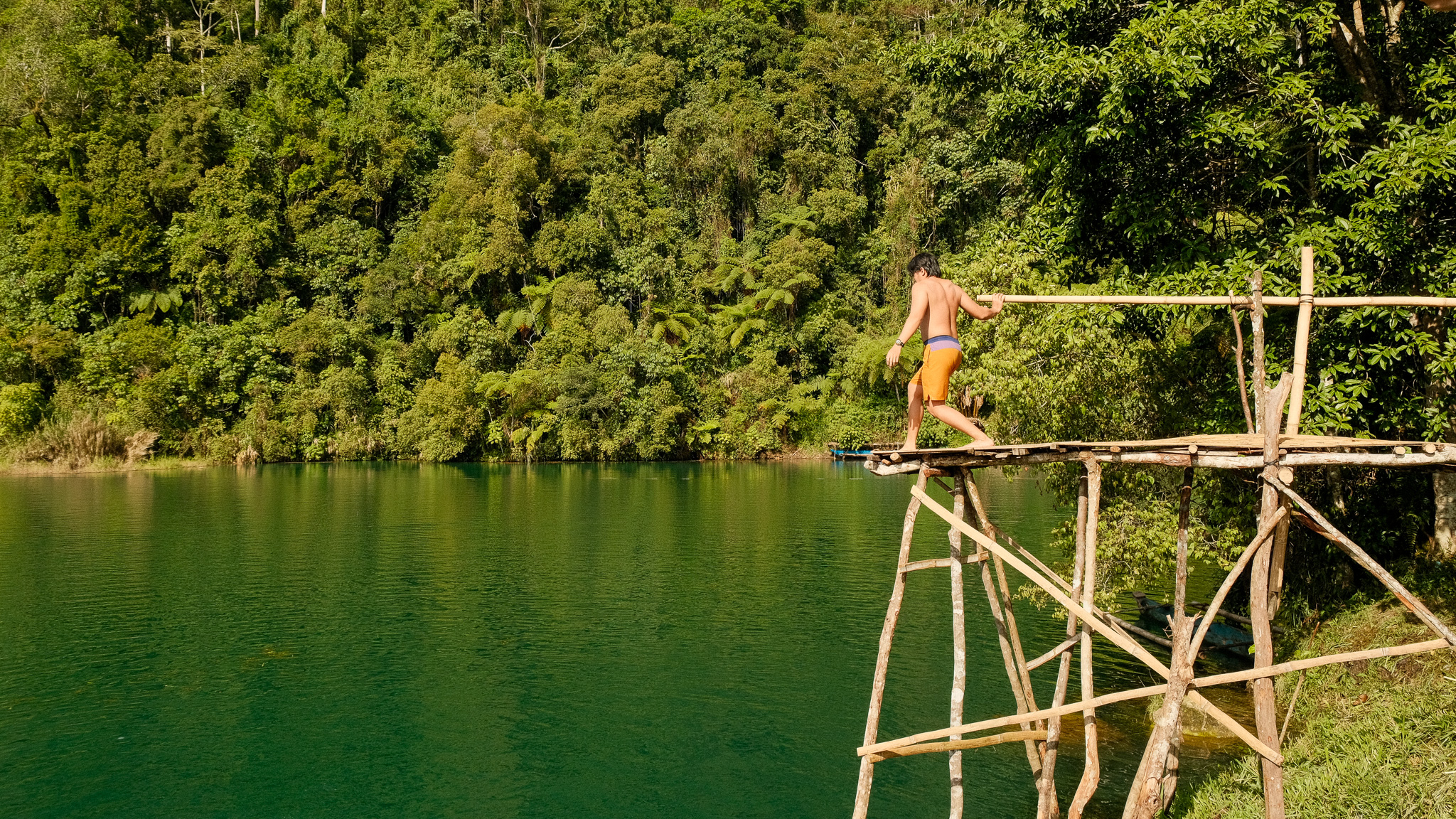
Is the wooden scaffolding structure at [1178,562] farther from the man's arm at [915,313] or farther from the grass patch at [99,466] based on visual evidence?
the grass patch at [99,466]

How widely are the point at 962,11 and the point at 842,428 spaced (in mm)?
25065

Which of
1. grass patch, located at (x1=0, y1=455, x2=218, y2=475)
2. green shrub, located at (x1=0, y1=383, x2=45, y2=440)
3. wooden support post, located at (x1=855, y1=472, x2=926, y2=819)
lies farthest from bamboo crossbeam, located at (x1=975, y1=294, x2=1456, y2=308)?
green shrub, located at (x1=0, y1=383, x2=45, y2=440)

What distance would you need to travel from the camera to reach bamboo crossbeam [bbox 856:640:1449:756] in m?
6.46

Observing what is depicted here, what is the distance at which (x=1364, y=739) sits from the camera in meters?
8.88

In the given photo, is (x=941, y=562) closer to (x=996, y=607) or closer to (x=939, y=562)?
(x=939, y=562)

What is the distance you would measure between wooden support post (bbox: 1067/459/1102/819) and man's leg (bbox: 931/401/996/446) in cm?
81

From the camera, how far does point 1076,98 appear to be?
10523mm

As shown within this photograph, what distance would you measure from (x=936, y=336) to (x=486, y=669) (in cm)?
1021

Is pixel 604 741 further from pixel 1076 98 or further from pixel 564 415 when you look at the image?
pixel 564 415

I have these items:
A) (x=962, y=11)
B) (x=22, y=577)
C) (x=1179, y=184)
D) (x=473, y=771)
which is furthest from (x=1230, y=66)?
(x=962, y=11)

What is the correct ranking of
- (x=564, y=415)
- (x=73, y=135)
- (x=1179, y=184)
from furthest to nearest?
(x=73, y=135), (x=564, y=415), (x=1179, y=184)

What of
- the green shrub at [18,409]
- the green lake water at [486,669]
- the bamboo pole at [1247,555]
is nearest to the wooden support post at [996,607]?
the bamboo pole at [1247,555]

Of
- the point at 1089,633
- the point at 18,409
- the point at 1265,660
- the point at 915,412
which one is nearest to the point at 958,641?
the point at 1089,633

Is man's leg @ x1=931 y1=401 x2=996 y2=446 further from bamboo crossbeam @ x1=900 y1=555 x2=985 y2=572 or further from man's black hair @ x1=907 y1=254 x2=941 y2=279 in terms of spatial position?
man's black hair @ x1=907 y1=254 x2=941 y2=279
